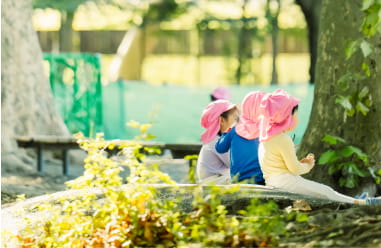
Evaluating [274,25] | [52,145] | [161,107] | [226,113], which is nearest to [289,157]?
[226,113]

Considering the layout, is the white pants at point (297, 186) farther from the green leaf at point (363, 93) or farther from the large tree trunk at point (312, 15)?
the large tree trunk at point (312, 15)

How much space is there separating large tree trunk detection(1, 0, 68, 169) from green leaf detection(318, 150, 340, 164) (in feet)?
17.8

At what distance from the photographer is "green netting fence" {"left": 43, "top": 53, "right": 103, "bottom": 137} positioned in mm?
16359

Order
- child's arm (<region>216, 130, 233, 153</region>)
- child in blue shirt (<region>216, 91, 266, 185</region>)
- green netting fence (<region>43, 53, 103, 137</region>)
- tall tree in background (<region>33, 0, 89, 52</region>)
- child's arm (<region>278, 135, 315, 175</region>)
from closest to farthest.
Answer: child's arm (<region>278, 135, 315, 175</region>) → child in blue shirt (<region>216, 91, 266, 185</region>) → child's arm (<region>216, 130, 233, 153</region>) → green netting fence (<region>43, 53, 103, 137</region>) → tall tree in background (<region>33, 0, 89, 52</region>)

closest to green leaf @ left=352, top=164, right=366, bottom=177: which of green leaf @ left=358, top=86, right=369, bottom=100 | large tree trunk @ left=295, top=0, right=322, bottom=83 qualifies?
green leaf @ left=358, top=86, right=369, bottom=100

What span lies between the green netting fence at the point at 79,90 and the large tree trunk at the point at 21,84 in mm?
1931

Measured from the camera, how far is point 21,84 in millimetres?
13773

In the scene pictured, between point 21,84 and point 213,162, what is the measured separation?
585 centimetres

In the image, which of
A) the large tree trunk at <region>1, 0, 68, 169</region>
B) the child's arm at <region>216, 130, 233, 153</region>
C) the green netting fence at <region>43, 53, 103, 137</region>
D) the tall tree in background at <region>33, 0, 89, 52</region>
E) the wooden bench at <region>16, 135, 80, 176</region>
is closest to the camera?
the child's arm at <region>216, 130, 233, 153</region>

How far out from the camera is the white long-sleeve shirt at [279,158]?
728 cm

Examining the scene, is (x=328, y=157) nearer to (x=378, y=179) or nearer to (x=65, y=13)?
(x=378, y=179)

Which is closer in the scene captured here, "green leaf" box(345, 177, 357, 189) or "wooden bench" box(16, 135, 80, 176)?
"green leaf" box(345, 177, 357, 189)

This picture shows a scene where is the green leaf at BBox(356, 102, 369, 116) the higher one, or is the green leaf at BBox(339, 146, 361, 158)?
the green leaf at BBox(356, 102, 369, 116)

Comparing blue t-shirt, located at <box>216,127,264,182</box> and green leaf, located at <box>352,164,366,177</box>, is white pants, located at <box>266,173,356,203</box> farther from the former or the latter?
green leaf, located at <box>352,164,366,177</box>
